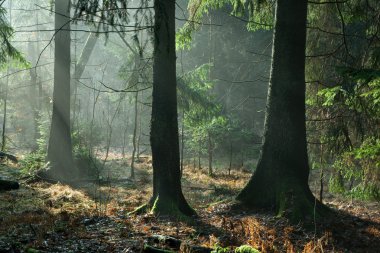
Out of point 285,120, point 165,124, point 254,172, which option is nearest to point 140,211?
point 165,124

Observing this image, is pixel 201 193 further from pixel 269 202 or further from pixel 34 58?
pixel 34 58

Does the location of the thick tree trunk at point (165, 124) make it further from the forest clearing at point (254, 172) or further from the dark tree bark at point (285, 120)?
the dark tree bark at point (285, 120)

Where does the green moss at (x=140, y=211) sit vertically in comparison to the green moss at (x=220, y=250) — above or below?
below

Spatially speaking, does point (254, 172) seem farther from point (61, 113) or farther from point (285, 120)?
point (61, 113)

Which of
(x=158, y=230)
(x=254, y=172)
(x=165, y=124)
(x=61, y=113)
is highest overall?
(x=61, y=113)

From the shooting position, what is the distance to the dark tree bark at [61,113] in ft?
50.6

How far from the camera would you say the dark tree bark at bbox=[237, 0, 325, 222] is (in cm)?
827

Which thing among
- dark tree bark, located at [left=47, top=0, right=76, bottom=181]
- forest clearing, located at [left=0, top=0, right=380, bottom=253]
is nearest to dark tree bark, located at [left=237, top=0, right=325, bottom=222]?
forest clearing, located at [left=0, top=0, right=380, bottom=253]

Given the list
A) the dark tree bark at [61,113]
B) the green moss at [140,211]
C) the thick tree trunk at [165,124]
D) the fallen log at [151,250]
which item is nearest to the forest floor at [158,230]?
the green moss at [140,211]

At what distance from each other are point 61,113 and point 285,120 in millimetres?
10374

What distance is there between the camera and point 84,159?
663 inches

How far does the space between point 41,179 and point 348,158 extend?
10.4 metres

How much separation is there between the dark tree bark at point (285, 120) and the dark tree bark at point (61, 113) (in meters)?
9.46

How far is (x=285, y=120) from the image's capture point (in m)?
8.34
